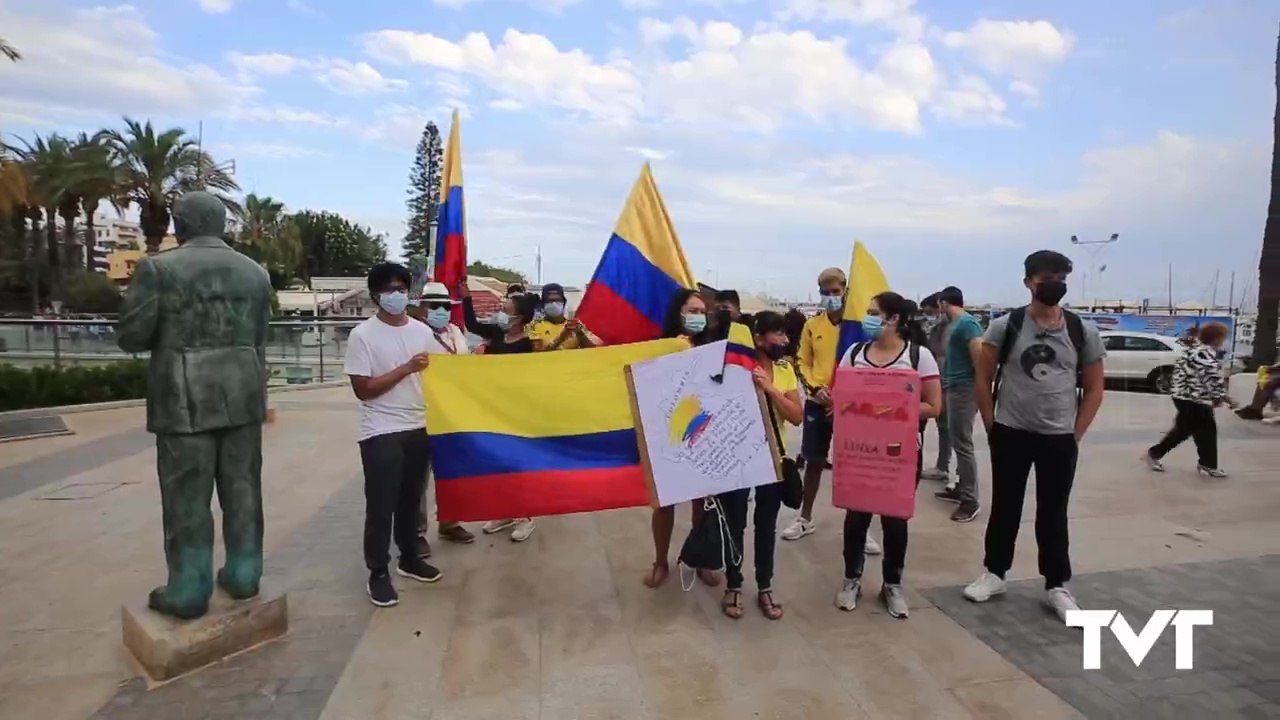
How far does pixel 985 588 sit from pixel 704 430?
71.5 inches

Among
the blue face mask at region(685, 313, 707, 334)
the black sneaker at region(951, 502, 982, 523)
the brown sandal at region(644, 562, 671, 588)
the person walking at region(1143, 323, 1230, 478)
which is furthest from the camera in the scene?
the person walking at region(1143, 323, 1230, 478)

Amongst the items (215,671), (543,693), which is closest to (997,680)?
(543,693)

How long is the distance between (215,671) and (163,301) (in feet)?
5.33

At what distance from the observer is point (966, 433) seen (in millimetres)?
6109

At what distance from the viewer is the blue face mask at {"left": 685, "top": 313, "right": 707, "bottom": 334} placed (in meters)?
4.06

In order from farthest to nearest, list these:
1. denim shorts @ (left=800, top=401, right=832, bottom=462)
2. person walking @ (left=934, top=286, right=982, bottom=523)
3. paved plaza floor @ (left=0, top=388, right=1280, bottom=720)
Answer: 1. person walking @ (left=934, top=286, right=982, bottom=523)
2. denim shorts @ (left=800, top=401, right=832, bottom=462)
3. paved plaza floor @ (left=0, top=388, right=1280, bottom=720)

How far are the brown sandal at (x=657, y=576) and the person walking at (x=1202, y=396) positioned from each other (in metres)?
5.73

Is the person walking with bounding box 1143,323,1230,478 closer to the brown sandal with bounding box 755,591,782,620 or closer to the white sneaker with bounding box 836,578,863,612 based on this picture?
the white sneaker with bounding box 836,578,863,612

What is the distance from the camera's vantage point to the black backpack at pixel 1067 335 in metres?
3.95

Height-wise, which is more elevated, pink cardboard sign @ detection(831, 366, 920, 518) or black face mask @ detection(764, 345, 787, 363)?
black face mask @ detection(764, 345, 787, 363)

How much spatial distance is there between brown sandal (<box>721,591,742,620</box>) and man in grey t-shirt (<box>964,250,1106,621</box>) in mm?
1493

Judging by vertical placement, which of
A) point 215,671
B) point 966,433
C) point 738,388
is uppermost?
point 738,388

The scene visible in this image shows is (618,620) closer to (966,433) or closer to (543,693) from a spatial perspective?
(543,693)

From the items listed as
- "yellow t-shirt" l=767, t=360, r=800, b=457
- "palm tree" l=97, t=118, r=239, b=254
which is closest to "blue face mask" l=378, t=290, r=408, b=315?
"yellow t-shirt" l=767, t=360, r=800, b=457
